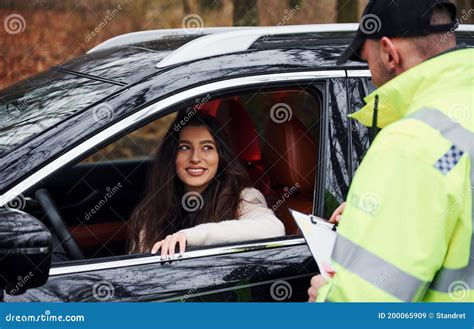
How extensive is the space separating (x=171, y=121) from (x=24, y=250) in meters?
1.52

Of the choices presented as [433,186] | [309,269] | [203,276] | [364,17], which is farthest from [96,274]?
[433,186]

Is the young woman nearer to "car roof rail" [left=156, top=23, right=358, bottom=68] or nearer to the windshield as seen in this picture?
"car roof rail" [left=156, top=23, right=358, bottom=68]

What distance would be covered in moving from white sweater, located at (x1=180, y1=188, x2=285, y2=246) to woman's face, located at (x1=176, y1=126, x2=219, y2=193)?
17 cm

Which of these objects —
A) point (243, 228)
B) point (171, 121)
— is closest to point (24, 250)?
point (243, 228)

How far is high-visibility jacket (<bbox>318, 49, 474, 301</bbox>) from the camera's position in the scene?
2266 mm

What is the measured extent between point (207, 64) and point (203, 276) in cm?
75

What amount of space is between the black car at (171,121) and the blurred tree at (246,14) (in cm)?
518

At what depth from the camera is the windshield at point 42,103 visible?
142 inches

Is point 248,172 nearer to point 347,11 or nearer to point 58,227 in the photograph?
point 58,227

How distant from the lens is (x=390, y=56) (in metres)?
2.60

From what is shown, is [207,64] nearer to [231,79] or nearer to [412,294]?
[231,79]

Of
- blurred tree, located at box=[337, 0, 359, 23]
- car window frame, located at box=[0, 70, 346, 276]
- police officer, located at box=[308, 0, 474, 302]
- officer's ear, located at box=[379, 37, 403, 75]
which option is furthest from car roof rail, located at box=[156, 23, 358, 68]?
blurred tree, located at box=[337, 0, 359, 23]

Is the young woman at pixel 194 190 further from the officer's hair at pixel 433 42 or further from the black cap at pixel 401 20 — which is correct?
the officer's hair at pixel 433 42

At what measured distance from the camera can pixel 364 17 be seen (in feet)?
9.30
